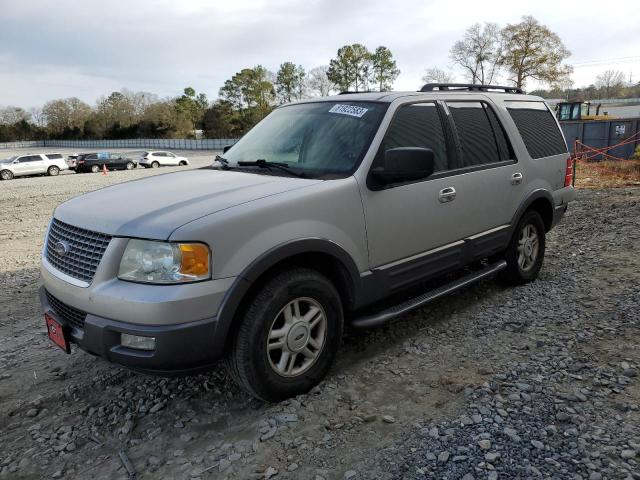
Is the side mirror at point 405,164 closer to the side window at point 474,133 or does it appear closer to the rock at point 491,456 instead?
the side window at point 474,133

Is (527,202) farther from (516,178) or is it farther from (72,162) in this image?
(72,162)

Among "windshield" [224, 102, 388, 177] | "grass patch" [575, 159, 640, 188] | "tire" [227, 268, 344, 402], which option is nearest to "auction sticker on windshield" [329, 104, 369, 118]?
"windshield" [224, 102, 388, 177]

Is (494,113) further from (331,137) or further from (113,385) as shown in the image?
(113,385)

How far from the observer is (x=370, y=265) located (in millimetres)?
3344

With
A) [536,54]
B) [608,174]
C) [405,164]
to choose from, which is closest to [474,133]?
[405,164]

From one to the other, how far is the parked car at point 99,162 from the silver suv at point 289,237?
33.8 metres

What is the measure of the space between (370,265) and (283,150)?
3.71 feet

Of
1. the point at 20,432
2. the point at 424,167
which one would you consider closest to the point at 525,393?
the point at 424,167

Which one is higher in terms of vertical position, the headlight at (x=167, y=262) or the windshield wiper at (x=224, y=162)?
the windshield wiper at (x=224, y=162)

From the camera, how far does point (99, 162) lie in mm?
34500

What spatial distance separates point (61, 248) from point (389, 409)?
220 centimetres

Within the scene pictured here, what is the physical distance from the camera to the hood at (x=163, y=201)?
2604 millimetres

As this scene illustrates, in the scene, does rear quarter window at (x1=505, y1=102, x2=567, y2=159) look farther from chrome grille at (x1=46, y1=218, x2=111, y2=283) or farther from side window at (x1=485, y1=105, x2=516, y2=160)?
chrome grille at (x1=46, y1=218, x2=111, y2=283)

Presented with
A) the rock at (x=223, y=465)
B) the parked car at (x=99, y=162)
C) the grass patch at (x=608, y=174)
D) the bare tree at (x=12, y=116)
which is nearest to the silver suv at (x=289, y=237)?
the rock at (x=223, y=465)
